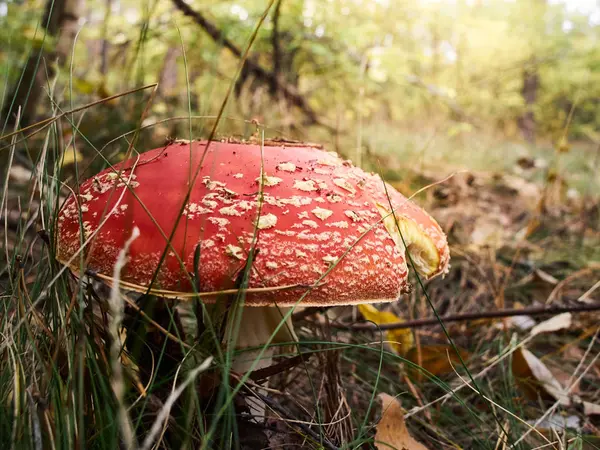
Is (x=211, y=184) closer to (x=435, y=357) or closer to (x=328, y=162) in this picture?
(x=328, y=162)

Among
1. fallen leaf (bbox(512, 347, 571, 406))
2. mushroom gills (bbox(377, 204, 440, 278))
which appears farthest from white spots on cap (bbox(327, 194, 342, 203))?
fallen leaf (bbox(512, 347, 571, 406))

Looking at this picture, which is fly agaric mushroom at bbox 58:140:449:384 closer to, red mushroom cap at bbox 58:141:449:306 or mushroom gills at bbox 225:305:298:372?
red mushroom cap at bbox 58:141:449:306

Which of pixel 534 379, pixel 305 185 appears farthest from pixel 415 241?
pixel 534 379

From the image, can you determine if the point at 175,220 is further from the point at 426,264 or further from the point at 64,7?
the point at 64,7

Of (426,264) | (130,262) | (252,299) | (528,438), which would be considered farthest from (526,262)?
(130,262)

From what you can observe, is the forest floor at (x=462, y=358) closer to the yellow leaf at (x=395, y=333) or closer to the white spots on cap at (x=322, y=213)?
the yellow leaf at (x=395, y=333)

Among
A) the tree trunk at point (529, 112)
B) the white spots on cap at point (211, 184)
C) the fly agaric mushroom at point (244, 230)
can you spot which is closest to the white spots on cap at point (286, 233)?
the fly agaric mushroom at point (244, 230)
